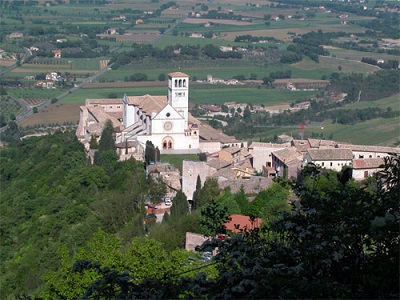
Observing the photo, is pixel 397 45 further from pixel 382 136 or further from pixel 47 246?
pixel 47 246

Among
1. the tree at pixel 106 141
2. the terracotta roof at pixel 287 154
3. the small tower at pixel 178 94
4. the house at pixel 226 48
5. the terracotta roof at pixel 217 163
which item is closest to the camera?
the terracotta roof at pixel 287 154

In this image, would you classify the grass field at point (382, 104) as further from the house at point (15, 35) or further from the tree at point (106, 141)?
the house at point (15, 35)

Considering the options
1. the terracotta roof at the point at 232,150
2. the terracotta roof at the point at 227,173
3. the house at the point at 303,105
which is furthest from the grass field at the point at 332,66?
the terracotta roof at the point at 227,173

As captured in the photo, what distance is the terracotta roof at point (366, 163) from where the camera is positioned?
24.5 meters

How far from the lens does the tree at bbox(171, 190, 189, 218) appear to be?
23.4 m

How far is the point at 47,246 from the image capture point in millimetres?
25500

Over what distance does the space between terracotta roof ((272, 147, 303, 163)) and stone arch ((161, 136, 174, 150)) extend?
564 centimetres

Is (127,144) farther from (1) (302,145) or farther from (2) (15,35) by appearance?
(2) (15,35)

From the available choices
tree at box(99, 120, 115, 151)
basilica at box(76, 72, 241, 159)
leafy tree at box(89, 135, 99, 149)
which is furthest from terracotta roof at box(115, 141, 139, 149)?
leafy tree at box(89, 135, 99, 149)

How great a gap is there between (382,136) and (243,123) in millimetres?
10076

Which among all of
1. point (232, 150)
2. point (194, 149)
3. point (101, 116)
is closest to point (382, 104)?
point (101, 116)

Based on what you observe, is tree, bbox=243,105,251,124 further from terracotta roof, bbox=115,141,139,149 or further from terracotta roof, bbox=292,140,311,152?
terracotta roof, bbox=292,140,311,152

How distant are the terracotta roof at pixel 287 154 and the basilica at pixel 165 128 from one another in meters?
5.27

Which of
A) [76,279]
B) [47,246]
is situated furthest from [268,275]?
[47,246]
